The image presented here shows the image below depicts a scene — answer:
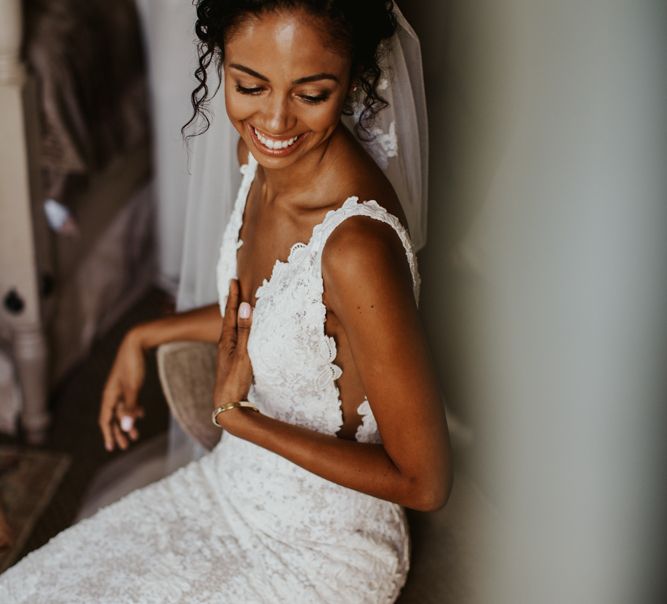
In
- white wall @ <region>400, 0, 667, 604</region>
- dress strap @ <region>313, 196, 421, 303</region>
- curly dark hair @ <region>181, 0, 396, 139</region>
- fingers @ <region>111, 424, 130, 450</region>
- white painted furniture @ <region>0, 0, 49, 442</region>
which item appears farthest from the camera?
white painted furniture @ <region>0, 0, 49, 442</region>

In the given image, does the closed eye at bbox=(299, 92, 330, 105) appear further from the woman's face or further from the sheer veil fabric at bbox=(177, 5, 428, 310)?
the sheer veil fabric at bbox=(177, 5, 428, 310)

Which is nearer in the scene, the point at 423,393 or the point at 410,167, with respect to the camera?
the point at 423,393

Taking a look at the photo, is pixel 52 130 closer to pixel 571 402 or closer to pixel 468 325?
pixel 468 325

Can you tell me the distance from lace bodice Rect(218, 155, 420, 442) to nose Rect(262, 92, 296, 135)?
0.42ft

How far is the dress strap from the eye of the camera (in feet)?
Answer: 3.40

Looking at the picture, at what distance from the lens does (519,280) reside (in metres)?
0.78

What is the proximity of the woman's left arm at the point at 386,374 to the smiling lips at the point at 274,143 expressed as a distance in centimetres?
13

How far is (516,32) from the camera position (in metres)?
0.75

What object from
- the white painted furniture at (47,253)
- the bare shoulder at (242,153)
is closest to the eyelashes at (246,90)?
the bare shoulder at (242,153)

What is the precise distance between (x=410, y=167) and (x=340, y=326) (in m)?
0.29

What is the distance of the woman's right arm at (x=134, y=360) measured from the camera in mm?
1429

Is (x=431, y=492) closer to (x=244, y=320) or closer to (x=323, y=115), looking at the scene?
(x=244, y=320)

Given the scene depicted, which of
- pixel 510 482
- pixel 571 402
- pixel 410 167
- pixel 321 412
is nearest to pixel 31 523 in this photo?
pixel 321 412

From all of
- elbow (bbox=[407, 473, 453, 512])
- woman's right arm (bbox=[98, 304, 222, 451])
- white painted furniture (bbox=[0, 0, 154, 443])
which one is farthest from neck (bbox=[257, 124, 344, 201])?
white painted furniture (bbox=[0, 0, 154, 443])
